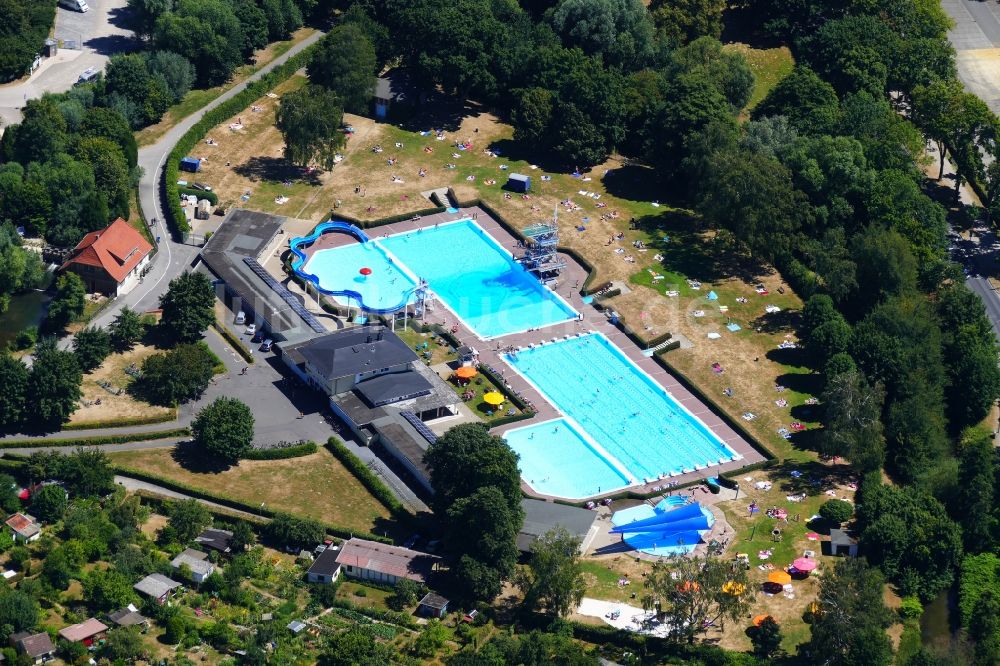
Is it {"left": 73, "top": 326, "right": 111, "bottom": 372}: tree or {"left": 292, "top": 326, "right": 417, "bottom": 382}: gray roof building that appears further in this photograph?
{"left": 292, "top": 326, "right": 417, "bottom": 382}: gray roof building

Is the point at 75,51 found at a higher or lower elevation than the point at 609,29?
lower

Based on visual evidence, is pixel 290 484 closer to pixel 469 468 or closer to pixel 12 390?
pixel 469 468

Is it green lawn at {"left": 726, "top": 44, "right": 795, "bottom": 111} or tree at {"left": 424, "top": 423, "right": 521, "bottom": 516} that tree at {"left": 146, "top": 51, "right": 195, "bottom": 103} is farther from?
tree at {"left": 424, "top": 423, "right": 521, "bottom": 516}

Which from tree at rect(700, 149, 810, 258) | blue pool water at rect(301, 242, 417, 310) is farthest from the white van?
tree at rect(700, 149, 810, 258)

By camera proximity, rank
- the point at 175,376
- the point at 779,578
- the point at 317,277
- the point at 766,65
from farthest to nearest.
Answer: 1. the point at 766,65
2. the point at 317,277
3. the point at 175,376
4. the point at 779,578

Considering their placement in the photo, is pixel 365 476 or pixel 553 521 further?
pixel 365 476

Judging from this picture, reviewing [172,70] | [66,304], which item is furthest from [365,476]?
[172,70]
